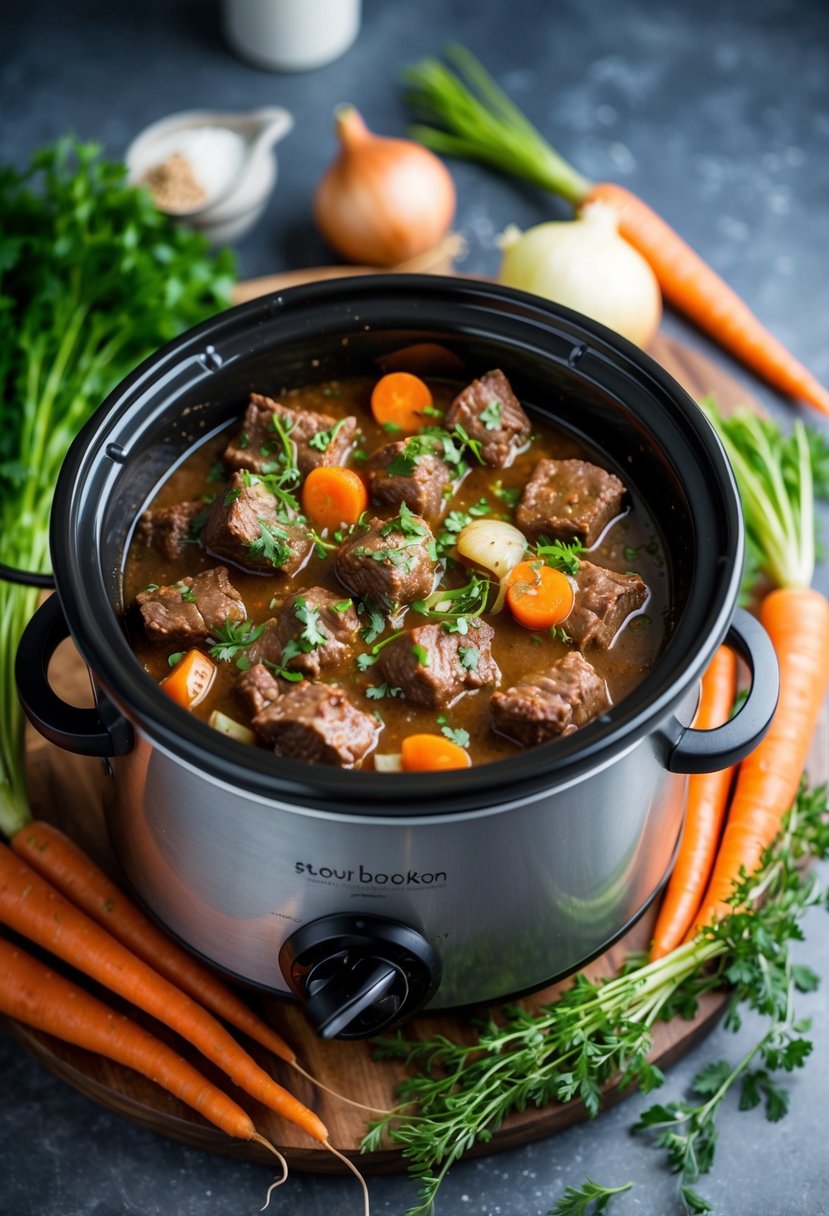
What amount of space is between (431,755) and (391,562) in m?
0.49

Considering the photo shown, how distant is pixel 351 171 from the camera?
15.3ft

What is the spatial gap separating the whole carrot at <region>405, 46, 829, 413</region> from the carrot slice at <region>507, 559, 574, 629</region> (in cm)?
194

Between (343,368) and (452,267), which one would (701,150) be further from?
(343,368)

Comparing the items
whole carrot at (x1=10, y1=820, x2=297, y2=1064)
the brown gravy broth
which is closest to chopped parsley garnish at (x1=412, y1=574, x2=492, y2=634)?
the brown gravy broth

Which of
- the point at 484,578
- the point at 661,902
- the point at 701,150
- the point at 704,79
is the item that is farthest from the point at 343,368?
the point at 704,79

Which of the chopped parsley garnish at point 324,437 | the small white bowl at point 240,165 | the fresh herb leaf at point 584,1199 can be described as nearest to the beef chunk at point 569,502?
the chopped parsley garnish at point 324,437

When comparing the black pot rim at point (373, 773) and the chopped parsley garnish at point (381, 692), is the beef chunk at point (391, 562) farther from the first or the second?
the black pot rim at point (373, 773)

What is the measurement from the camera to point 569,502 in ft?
10.5

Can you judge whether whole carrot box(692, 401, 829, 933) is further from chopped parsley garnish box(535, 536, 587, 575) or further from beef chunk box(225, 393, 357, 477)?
beef chunk box(225, 393, 357, 477)

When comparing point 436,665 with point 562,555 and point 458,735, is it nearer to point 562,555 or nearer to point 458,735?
point 458,735

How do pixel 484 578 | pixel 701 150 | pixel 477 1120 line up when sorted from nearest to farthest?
1. pixel 477 1120
2. pixel 484 578
3. pixel 701 150

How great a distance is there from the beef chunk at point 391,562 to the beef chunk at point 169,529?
15.2 inches

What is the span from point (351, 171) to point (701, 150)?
159cm

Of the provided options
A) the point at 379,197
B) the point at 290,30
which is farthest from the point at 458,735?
the point at 290,30
